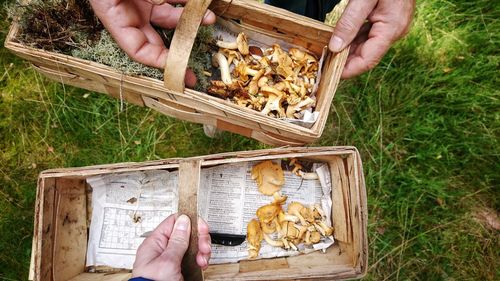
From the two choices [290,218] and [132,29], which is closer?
[132,29]

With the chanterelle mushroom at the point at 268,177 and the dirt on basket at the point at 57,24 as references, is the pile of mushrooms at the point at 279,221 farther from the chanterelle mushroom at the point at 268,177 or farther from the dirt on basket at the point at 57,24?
the dirt on basket at the point at 57,24

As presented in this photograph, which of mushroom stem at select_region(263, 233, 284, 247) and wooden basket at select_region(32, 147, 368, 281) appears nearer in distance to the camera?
wooden basket at select_region(32, 147, 368, 281)

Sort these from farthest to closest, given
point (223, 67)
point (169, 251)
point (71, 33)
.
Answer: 1. point (223, 67)
2. point (71, 33)
3. point (169, 251)

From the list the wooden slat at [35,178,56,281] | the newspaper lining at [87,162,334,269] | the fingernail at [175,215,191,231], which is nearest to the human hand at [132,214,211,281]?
the fingernail at [175,215,191,231]

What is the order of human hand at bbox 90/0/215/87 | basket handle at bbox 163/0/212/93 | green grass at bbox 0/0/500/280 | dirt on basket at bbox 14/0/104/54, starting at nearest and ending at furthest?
basket handle at bbox 163/0/212/93 → human hand at bbox 90/0/215/87 → dirt on basket at bbox 14/0/104/54 → green grass at bbox 0/0/500/280

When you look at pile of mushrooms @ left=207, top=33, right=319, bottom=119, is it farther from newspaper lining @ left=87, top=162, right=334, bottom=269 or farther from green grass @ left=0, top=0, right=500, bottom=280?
green grass @ left=0, top=0, right=500, bottom=280

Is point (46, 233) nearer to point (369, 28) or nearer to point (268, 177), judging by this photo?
point (268, 177)

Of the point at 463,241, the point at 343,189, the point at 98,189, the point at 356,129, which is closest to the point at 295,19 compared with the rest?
the point at 343,189

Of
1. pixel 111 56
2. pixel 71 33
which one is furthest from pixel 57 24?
pixel 111 56
